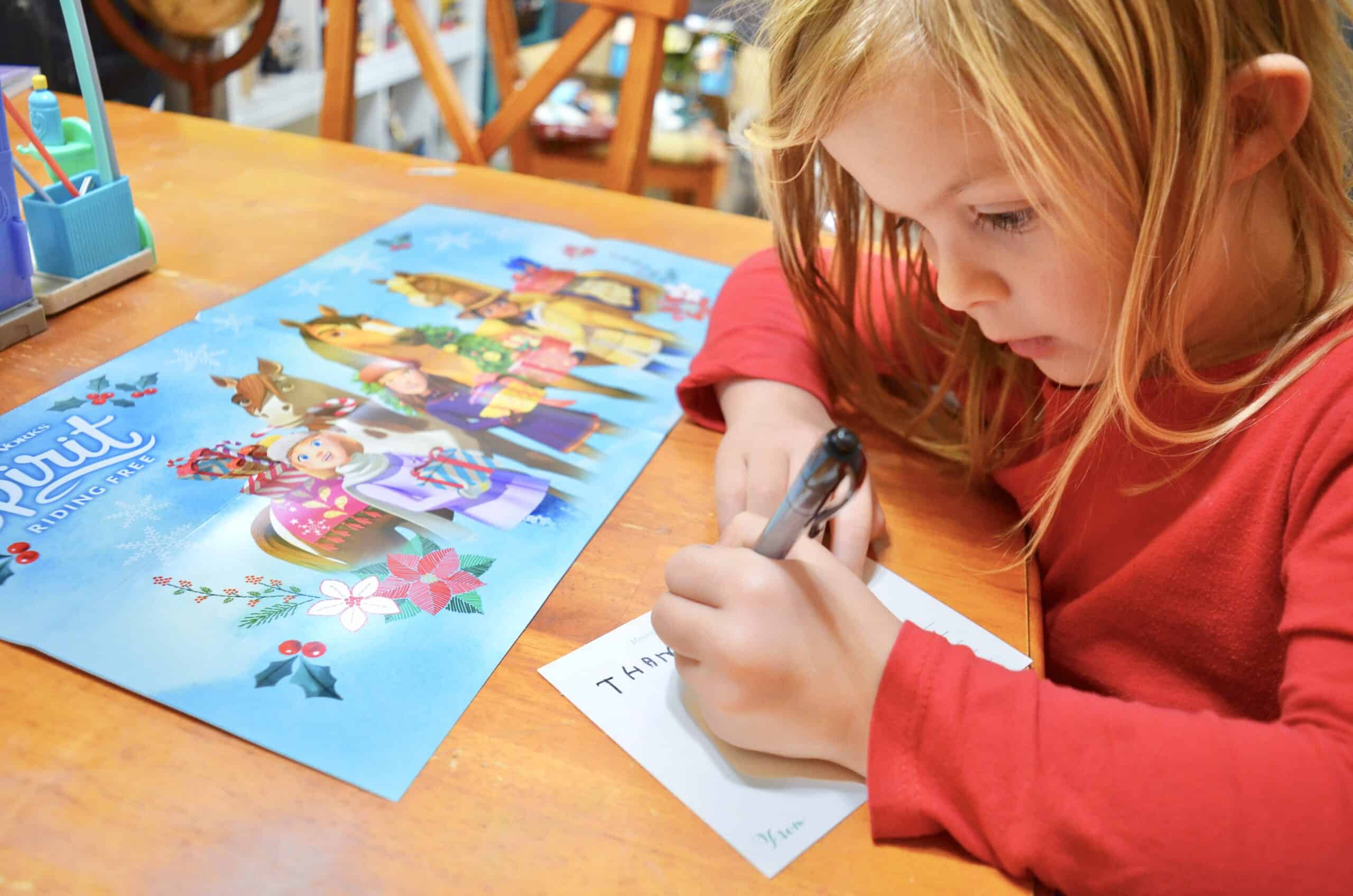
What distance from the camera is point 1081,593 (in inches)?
24.6

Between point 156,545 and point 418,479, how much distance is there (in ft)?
0.46

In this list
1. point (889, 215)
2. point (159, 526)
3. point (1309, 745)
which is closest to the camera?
point (1309, 745)

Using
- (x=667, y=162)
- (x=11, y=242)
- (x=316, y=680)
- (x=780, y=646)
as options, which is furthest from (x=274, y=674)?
(x=667, y=162)

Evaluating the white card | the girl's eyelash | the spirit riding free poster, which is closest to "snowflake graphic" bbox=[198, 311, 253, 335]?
the spirit riding free poster

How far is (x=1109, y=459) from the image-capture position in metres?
0.62

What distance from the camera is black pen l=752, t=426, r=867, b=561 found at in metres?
0.39

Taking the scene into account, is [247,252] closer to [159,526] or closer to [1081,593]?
[159,526]

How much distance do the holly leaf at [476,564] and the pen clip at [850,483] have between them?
0.17 meters

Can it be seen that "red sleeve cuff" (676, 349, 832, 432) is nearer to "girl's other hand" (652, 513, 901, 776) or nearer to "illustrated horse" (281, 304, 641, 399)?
"illustrated horse" (281, 304, 641, 399)

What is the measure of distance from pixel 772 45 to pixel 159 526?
434 mm

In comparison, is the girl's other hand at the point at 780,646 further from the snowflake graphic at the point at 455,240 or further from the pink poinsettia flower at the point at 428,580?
the snowflake graphic at the point at 455,240

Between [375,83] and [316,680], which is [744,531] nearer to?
[316,680]

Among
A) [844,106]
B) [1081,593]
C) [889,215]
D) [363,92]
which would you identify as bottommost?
[363,92]

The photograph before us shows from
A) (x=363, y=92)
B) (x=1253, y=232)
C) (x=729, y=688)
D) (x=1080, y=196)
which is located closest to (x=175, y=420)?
(x=729, y=688)
